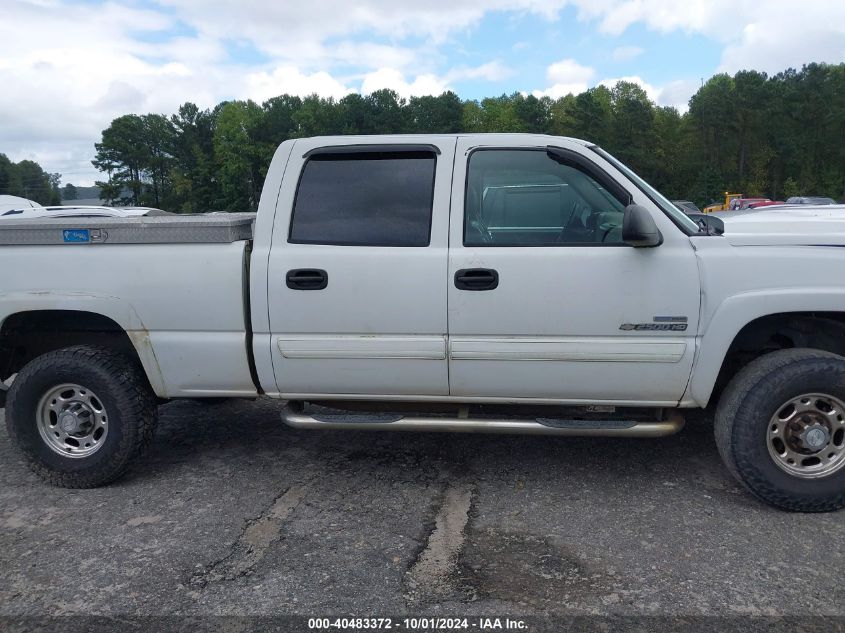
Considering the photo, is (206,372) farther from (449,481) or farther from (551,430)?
(551,430)

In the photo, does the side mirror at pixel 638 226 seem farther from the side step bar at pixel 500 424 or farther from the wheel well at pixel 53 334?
the wheel well at pixel 53 334

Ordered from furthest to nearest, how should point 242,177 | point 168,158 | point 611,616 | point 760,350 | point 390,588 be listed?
point 168,158 → point 242,177 → point 760,350 → point 390,588 → point 611,616

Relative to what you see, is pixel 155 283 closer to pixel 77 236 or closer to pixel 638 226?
pixel 77 236

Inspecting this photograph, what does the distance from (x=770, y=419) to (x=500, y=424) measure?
4.47ft

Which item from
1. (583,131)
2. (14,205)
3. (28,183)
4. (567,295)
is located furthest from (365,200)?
(28,183)

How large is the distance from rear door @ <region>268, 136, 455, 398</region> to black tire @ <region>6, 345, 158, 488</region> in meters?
0.90

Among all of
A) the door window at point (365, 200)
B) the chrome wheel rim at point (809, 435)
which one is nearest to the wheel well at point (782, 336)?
the chrome wheel rim at point (809, 435)

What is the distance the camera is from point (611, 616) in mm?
2879

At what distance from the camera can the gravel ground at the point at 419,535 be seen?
303cm

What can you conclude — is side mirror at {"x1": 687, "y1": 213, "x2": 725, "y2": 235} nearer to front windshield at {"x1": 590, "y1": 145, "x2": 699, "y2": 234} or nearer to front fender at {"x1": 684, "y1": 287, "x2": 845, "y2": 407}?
front windshield at {"x1": 590, "y1": 145, "x2": 699, "y2": 234}

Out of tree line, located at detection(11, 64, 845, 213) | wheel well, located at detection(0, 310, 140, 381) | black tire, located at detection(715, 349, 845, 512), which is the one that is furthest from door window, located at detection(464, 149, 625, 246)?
tree line, located at detection(11, 64, 845, 213)

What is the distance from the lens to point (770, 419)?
3654 mm

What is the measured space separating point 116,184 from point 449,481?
96650mm

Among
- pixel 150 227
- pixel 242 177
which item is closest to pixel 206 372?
pixel 150 227
